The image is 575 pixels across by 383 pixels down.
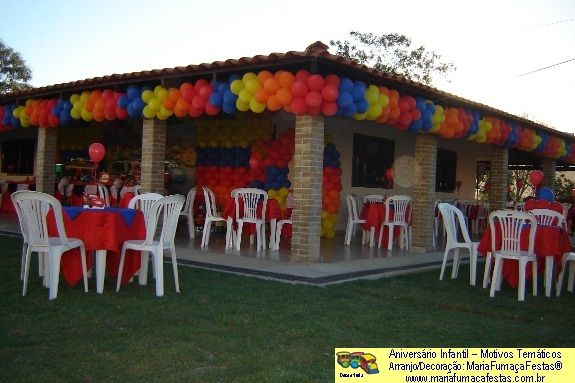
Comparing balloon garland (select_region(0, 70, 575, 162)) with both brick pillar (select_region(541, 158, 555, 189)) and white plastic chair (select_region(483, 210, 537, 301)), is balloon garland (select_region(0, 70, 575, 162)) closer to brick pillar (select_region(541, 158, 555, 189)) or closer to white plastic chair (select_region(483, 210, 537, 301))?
white plastic chair (select_region(483, 210, 537, 301))

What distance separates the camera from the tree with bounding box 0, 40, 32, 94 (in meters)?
37.9

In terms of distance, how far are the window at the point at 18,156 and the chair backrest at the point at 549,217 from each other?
1424 cm

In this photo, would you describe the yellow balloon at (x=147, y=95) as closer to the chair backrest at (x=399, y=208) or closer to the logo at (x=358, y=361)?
the chair backrest at (x=399, y=208)

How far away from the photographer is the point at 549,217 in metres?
7.97

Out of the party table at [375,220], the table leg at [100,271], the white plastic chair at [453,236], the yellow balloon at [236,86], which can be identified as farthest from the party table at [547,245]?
the table leg at [100,271]

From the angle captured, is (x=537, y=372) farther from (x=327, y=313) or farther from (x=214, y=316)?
(x=214, y=316)

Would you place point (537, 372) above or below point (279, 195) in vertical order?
below

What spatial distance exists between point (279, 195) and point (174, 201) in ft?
20.4

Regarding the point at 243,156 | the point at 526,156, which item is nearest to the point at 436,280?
the point at 243,156

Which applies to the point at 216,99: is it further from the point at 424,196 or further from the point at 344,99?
the point at 424,196

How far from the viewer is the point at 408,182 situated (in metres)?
15.6

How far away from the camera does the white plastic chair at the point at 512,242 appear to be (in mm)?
6389

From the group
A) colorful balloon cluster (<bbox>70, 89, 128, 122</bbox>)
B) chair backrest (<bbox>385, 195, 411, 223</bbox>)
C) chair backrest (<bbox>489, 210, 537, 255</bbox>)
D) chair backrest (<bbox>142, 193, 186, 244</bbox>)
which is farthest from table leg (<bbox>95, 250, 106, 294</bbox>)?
chair backrest (<bbox>385, 195, 411, 223</bbox>)

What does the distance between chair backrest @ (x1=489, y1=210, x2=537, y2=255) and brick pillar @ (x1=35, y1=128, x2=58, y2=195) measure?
8.73 m
